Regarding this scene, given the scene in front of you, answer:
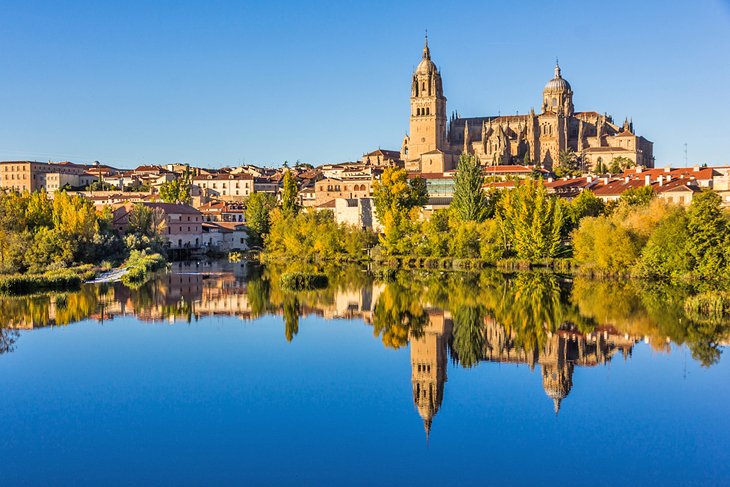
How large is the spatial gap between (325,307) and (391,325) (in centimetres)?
279

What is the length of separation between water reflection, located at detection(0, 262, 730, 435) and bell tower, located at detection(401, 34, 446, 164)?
3703cm

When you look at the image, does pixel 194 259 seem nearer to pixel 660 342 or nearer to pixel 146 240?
pixel 146 240

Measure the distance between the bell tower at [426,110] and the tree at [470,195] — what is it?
30.0m

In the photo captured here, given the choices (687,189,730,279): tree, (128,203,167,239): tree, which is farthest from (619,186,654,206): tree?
(128,203,167,239): tree

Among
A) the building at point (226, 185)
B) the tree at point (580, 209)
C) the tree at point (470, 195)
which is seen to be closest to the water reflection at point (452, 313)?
the tree at point (580, 209)

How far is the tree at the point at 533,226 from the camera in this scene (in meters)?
27.4

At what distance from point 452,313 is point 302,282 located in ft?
23.0

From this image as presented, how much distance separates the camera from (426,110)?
61531mm

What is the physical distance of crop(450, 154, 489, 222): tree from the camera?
30.7 meters

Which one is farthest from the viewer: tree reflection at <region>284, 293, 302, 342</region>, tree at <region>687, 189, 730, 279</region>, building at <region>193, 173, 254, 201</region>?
building at <region>193, 173, 254, 201</region>

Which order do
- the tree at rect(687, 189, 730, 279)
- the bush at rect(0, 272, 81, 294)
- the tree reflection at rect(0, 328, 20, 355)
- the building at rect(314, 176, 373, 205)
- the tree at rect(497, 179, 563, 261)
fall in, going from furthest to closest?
the building at rect(314, 176, 373, 205)
the tree at rect(497, 179, 563, 261)
the tree at rect(687, 189, 730, 279)
the bush at rect(0, 272, 81, 294)
the tree reflection at rect(0, 328, 20, 355)

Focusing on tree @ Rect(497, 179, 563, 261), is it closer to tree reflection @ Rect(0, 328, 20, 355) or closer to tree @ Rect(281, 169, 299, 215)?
tree @ Rect(281, 169, 299, 215)

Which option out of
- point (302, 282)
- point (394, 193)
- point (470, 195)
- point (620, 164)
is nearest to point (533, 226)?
point (470, 195)

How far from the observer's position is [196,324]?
53.3 ft
